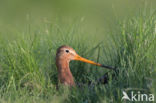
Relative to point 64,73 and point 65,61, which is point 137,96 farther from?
point 65,61

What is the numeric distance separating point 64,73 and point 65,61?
0.78 ft

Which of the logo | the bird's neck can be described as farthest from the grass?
the bird's neck

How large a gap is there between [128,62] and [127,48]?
23 cm

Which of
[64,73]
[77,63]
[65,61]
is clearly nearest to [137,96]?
[64,73]

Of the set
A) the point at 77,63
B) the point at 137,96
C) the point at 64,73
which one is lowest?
the point at 137,96

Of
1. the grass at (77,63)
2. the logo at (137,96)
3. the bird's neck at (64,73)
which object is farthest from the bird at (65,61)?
the logo at (137,96)

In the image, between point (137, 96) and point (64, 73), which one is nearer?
point (137, 96)

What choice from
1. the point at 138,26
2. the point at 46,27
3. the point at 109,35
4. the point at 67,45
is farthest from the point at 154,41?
the point at 46,27

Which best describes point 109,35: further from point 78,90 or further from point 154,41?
point 78,90

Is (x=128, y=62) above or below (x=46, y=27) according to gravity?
below

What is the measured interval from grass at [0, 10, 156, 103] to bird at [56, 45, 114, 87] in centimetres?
18

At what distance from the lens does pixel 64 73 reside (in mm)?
6234

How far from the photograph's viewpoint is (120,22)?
6145 mm

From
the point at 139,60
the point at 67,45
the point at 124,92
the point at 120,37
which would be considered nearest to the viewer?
Result: the point at 124,92
